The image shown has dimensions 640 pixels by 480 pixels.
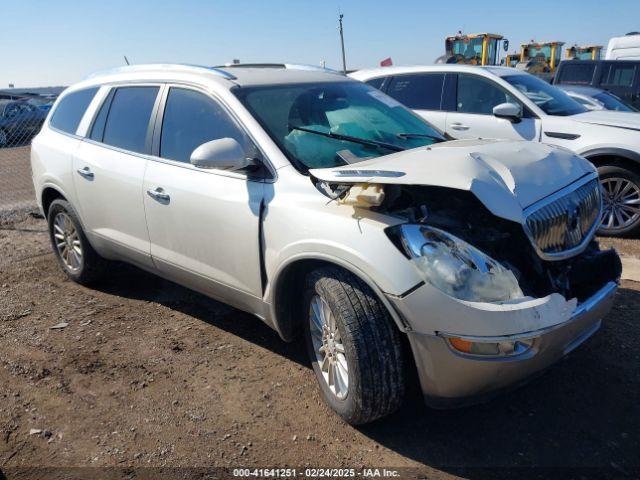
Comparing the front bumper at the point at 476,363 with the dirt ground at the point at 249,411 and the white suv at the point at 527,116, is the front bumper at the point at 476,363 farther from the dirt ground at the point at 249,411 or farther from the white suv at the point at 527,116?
the white suv at the point at 527,116

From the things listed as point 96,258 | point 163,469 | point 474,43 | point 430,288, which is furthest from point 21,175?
point 474,43

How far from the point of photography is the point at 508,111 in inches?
250

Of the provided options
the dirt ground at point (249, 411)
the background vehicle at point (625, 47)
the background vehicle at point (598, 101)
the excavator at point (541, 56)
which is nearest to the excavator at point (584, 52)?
the excavator at point (541, 56)

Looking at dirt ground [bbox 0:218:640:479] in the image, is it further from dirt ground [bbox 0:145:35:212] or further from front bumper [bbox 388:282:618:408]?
dirt ground [bbox 0:145:35:212]

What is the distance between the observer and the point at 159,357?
385 centimetres

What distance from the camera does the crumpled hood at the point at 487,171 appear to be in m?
2.58

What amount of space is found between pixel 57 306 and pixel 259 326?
6.04 feet

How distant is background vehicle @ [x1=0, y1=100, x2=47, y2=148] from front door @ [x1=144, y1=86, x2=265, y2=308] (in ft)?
49.4

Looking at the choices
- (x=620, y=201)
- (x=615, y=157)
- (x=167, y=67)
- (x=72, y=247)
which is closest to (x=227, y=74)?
(x=167, y=67)

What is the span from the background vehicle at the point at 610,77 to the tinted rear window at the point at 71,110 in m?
10.8

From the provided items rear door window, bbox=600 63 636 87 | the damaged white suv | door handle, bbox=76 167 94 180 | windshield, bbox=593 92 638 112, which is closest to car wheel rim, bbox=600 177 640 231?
the damaged white suv

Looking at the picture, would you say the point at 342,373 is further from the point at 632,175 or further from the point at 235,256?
the point at 632,175

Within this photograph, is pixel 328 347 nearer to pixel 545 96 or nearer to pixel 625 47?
pixel 545 96

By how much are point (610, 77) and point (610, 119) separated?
726cm
